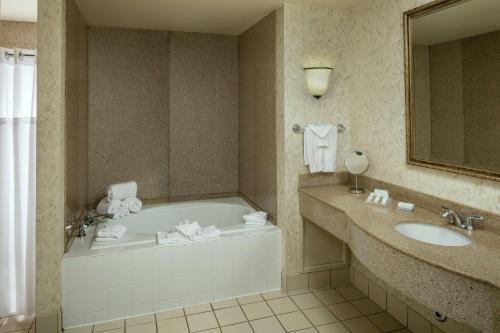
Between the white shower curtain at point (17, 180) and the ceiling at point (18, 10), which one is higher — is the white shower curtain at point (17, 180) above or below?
below

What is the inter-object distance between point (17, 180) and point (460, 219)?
2.74 meters

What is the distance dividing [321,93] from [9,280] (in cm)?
260

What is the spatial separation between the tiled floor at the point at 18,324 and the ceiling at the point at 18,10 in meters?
2.19

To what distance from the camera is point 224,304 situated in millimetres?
2580

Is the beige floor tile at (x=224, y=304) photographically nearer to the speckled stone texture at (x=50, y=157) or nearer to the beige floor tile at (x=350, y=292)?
the beige floor tile at (x=350, y=292)

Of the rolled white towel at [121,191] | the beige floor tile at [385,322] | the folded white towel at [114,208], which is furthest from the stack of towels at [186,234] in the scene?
the beige floor tile at [385,322]

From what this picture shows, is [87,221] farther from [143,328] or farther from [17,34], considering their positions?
[17,34]

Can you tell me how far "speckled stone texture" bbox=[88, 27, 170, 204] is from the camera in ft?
10.6

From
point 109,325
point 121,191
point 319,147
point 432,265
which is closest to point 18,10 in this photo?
point 121,191

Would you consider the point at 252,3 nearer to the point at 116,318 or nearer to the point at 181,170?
the point at 181,170

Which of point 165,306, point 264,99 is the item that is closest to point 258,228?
point 165,306

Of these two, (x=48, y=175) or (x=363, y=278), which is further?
(x=363, y=278)

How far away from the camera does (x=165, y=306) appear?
2486mm

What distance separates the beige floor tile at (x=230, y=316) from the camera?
2364 mm
